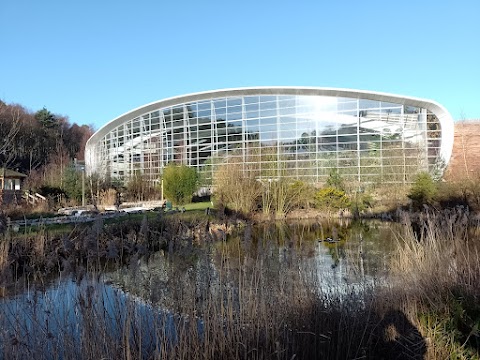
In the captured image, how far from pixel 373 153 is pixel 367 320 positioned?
24.7m

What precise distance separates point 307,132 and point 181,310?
87.2 feet

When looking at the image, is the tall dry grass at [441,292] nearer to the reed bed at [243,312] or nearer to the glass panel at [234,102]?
the reed bed at [243,312]

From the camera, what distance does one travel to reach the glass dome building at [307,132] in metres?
25.9

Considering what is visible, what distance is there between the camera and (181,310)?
2.46 metres

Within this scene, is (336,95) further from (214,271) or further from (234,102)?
(214,271)

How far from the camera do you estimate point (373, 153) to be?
2631 centimetres

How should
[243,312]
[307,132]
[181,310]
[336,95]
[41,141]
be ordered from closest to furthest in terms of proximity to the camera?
[181,310] → [243,312] → [307,132] → [336,95] → [41,141]

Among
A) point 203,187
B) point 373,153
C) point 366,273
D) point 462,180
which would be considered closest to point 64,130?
point 203,187

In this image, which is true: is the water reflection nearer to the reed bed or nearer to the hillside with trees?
the reed bed

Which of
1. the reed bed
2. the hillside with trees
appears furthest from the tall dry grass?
the hillside with trees

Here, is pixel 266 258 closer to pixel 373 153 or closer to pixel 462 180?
pixel 462 180

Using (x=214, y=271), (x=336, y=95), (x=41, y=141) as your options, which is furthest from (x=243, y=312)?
(x=41, y=141)

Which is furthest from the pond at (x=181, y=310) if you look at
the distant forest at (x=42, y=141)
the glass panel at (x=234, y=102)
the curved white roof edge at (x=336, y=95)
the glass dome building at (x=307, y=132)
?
the distant forest at (x=42, y=141)

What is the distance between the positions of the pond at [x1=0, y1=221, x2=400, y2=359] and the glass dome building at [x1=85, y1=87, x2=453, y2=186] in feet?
67.2
